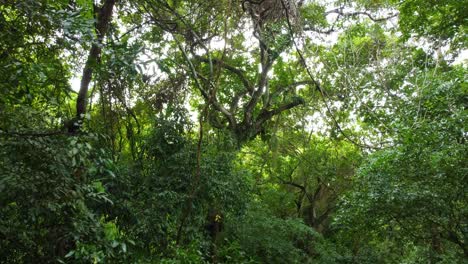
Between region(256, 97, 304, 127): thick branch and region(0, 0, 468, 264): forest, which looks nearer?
region(0, 0, 468, 264): forest

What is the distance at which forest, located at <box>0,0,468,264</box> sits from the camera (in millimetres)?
2746

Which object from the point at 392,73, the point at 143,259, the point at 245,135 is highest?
the point at 392,73

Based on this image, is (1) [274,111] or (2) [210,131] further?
(1) [274,111]

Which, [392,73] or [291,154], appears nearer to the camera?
[392,73]

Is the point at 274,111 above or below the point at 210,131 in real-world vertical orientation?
above

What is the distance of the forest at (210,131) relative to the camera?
9.01 ft

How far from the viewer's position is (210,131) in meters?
6.85

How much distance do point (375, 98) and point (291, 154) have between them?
4.27 meters

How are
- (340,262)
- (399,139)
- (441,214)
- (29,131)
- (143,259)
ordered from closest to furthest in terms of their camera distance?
(29,131)
(143,259)
(399,139)
(441,214)
(340,262)

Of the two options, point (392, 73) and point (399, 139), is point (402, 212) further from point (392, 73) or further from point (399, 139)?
point (392, 73)

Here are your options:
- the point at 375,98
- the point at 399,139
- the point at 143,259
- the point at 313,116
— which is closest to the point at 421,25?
the point at 399,139

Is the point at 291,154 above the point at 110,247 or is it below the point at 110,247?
above

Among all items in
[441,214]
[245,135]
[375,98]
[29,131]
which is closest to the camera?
[29,131]

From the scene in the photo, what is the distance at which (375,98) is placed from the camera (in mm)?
7129
